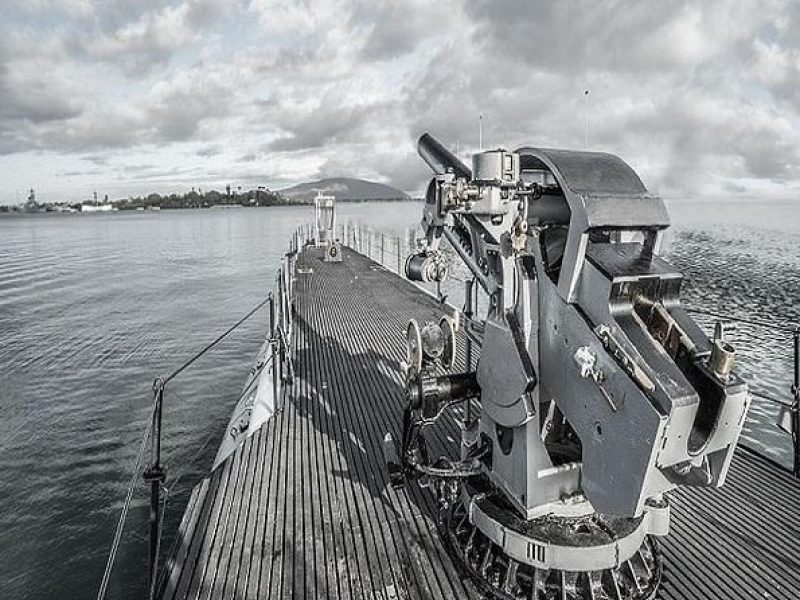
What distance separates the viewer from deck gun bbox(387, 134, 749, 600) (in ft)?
10.5

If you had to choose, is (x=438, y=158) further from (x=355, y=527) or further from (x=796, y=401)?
(x=796, y=401)

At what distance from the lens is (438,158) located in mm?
5133

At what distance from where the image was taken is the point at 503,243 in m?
4.07

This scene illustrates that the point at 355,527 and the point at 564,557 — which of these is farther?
the point at 355,527

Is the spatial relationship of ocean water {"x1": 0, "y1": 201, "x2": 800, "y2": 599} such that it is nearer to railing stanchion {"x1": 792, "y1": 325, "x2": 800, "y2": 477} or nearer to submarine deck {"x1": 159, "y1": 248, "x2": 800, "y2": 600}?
submarine deck {"x1": 159, "y1": 248, "x2": 800, "y2": 600}

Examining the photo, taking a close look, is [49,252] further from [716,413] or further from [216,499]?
[716,413]

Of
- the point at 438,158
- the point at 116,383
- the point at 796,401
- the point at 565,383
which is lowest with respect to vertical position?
the point at 116,383

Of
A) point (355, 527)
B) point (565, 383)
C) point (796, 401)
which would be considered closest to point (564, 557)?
point (565, 383)

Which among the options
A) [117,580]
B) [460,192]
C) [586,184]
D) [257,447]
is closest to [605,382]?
[586,184]

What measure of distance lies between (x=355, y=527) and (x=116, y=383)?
465 inches

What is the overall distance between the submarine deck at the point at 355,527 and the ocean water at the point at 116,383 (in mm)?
2767

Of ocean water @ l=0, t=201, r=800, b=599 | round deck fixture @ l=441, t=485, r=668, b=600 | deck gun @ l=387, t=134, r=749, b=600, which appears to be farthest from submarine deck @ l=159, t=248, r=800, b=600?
ocean water @ l=0, t=201, r=800, b=599

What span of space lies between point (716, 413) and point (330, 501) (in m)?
3.71

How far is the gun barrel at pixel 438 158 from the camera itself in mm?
4847
